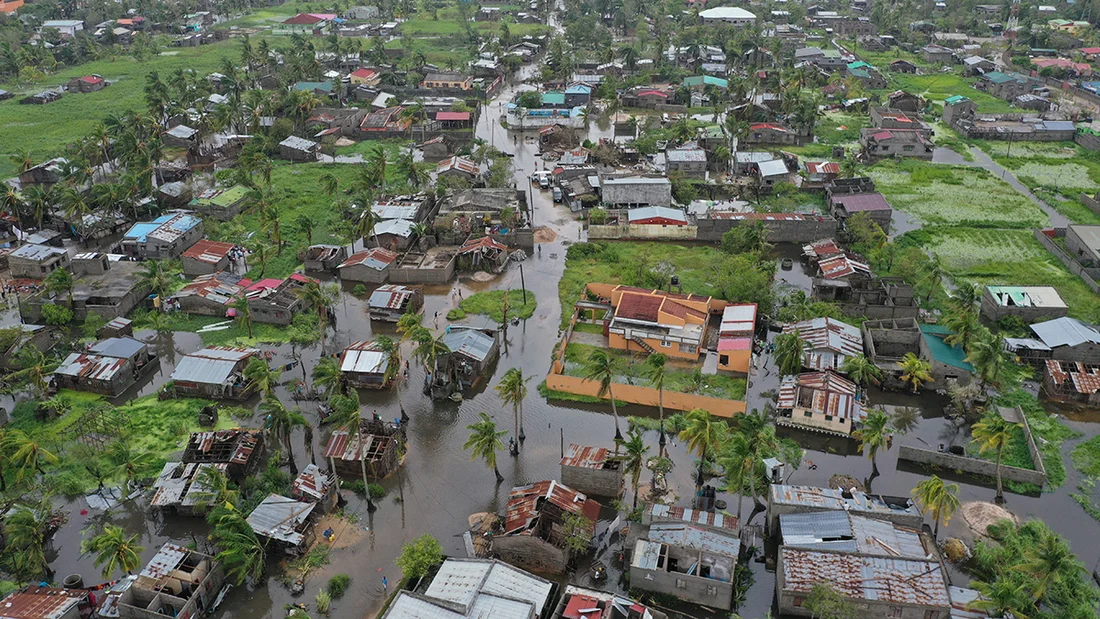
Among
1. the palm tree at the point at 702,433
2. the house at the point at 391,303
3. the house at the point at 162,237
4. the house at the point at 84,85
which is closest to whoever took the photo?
the palm tree at the point at 702,433

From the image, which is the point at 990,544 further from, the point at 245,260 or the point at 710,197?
the point at 245,260

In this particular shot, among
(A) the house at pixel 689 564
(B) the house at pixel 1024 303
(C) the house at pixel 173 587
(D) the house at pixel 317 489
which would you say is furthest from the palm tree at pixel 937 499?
(C) the house at pixel 173 587

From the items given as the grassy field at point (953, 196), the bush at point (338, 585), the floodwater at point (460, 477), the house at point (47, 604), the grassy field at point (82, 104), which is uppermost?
the grassy field at point (82, 104)

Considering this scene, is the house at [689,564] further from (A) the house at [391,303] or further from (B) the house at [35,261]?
(B) the house at [35,261]

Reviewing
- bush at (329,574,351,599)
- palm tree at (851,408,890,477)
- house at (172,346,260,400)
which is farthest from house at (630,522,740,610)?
house at (172,346,260,400)

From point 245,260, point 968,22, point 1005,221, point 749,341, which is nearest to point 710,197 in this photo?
point 1005,221

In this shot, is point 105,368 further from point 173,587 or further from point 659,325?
point 659,325

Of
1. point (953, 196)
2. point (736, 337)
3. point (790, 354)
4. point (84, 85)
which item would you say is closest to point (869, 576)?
point (790, 354)
